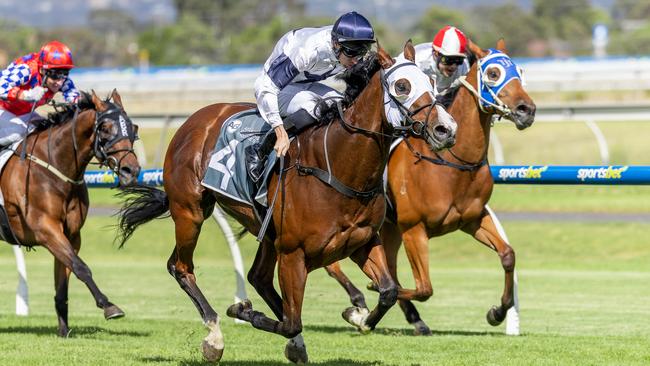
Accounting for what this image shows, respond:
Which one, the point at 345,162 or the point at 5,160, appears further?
the point at 5,160

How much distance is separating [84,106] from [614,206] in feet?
29.5

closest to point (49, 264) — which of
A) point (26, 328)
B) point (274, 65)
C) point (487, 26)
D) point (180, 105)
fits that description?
point (26, 328)

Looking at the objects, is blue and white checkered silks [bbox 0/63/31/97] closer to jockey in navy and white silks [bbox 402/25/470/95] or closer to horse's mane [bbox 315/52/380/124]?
jockey in navy and white silks [bbox 402/25/470/95]

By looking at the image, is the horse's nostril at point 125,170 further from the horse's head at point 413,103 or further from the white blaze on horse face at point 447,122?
the white blaze on horse face at point 447,122

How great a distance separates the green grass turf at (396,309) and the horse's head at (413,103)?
1.69 metres

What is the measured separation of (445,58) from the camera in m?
7.55

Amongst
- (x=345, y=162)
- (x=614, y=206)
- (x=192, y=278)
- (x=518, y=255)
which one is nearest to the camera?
(x=345, y=162)

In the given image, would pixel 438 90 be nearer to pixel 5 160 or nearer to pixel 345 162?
pixel 345 162

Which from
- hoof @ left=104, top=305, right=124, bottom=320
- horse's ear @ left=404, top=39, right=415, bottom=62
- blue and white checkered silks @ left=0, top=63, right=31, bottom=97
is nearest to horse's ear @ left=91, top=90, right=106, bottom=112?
blue and white checkered silks @ left=0, top=63, right=31, bottom=97

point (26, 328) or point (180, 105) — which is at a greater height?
point (26, 328)

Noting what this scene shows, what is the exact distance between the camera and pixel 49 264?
14.3 m

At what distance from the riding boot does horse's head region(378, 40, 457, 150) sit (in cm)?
66

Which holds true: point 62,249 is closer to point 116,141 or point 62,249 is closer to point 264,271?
point 116,141

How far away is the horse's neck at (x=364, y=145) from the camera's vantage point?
223 inches
